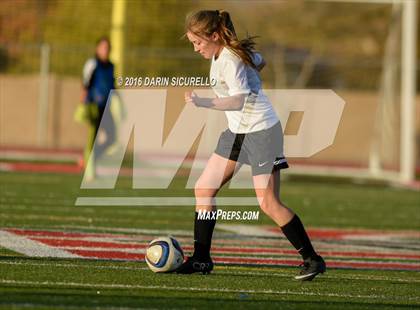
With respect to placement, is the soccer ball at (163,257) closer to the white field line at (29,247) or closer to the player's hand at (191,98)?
the white field line at (29,247)

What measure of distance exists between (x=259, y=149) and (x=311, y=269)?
87 centimetres

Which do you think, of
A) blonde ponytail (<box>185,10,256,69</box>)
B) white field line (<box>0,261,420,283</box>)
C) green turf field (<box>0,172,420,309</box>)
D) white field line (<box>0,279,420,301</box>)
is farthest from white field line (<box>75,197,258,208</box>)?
white field line (<box>0,279,420,301</box>)

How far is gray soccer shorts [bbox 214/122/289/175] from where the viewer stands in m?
7.45

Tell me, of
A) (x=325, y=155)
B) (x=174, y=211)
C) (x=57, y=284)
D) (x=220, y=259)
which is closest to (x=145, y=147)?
(x=325, y=155)

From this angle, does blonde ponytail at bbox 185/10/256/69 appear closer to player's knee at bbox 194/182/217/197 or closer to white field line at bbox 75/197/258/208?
player's knee at bbox 194/182/217/197

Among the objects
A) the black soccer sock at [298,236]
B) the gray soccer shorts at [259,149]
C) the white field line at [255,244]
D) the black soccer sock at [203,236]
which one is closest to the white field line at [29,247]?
the white field line at [255,244]

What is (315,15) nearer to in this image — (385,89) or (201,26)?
(385,89)

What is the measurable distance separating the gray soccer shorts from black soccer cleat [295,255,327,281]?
26.0 inches

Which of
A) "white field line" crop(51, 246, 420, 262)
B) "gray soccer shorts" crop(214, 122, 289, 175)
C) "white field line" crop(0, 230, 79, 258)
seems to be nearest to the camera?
"gray soccer shorts" crop(214, 122, 289, 175)

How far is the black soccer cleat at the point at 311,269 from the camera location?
7535 mm

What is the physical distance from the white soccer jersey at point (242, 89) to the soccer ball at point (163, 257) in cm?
89

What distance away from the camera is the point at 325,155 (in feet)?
95.7

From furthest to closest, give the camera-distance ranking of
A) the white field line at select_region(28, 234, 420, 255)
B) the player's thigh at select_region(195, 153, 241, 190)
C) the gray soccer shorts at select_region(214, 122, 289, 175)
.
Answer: the white field line at select_region(28, 234, 420, 255) → the player's thigh at select_region(195, 153, 241, 190) → the gray soccer shorts at select_region(214, 122, 289, 175)

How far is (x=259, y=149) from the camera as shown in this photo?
7.46 meters
